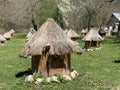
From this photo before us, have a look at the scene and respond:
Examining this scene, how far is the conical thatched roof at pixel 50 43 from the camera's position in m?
20.9

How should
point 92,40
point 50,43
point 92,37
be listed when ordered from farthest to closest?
point 92,37 → point 92,40 → point 50,43

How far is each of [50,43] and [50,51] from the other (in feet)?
1.67

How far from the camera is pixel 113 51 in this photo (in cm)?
3766

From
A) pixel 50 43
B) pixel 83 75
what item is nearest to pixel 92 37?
pixel 83 75

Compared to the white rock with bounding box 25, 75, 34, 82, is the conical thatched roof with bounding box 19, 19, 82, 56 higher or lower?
higher

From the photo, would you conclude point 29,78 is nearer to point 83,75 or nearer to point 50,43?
point 50,43

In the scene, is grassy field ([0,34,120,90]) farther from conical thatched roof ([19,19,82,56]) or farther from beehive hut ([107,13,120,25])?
beehive hut ([107,13,120,25])

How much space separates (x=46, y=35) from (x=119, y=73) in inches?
220

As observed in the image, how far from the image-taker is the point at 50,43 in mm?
21156

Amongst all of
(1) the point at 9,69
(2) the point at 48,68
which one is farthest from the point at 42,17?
(2) the point at 48,68

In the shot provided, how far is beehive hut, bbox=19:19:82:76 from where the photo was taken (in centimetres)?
2097

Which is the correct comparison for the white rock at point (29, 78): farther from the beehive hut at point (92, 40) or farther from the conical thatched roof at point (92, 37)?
the conical thatched roof at point (92, 37)

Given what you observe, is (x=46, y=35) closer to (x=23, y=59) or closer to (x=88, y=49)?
(x=23, y=59)

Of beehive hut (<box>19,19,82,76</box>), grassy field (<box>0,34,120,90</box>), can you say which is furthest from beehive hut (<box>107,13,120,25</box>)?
beehive hut (<box>19,19,82,76</box>)
